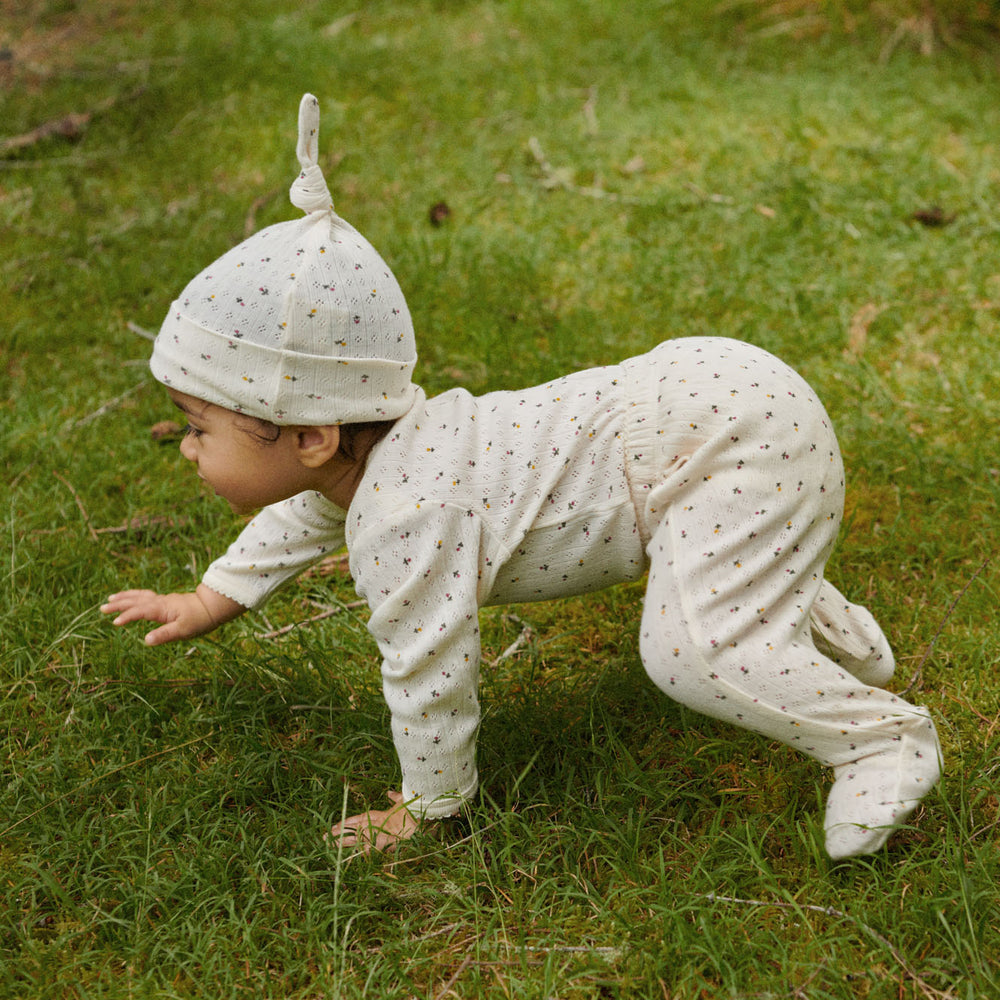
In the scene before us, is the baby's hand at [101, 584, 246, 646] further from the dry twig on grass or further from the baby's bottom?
the dry twig on grass

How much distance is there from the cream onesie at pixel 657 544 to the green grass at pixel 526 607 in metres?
0.19

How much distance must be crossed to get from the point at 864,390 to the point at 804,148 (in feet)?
5.83

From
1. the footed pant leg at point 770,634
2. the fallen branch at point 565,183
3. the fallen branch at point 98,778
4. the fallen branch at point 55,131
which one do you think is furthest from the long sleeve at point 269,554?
the fallen branch at point 55,131

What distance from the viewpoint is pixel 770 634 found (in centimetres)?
189

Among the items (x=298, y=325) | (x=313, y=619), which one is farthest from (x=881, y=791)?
(x=313, y=619)

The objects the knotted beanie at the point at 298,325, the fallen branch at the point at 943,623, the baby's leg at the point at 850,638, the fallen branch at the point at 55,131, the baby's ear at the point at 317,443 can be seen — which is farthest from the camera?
the fallen branch at the point at 55,131

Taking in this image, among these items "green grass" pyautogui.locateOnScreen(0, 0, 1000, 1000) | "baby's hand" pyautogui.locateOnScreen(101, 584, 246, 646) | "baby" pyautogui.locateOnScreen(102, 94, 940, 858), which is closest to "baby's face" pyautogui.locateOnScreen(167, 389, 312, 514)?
"baby" pyautogui.locateOnScreen(102, 94, 940, 858)

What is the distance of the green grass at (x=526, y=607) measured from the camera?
1.89 metres

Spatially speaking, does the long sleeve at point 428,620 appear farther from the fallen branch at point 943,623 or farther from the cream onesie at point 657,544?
the fallen branch at point 943,623

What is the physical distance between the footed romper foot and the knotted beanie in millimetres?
1083

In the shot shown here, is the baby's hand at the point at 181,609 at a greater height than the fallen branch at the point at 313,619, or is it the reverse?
the baby's hand at the point at 181,609

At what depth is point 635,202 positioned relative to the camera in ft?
14.6

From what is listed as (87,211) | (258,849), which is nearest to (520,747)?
(258,849)

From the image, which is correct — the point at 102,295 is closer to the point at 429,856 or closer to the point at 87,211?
the point at 87,211
